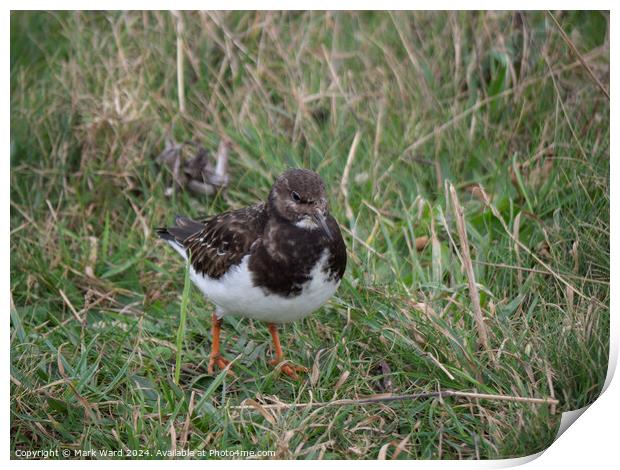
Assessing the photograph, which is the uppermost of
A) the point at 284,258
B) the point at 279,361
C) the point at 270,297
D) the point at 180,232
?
the point at 284,258

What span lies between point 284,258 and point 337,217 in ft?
4.35

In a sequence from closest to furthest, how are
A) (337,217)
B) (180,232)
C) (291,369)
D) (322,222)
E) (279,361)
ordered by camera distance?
1. (322,222)
2. (291,369)
3. (279,361)
4. (180,232)
5. (337,217)

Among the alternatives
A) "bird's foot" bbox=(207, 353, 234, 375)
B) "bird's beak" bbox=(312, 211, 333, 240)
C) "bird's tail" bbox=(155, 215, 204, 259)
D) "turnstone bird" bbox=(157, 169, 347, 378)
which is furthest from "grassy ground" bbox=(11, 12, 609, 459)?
"bird's beak" bbox=(312, 211, 333, 240)

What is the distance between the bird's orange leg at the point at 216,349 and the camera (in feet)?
15.4

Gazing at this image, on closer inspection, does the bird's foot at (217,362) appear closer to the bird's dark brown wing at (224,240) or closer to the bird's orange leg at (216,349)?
the bird's orange leg at (216,349)

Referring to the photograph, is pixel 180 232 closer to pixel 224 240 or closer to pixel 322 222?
pixel 224 240

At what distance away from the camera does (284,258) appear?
13.9 feet

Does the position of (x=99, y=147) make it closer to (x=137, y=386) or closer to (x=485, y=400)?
(x=137, y=386)

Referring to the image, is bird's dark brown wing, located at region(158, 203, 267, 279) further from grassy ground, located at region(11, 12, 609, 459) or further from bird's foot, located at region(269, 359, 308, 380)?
bird's foot, located at region(269, 359, 308, 380)

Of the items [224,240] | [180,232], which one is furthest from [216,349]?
[180,232]

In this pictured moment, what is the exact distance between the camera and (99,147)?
5.88 meters

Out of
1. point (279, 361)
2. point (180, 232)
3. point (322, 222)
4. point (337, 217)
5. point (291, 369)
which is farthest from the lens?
point (337, 217)

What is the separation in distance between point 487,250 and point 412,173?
95 centimetres

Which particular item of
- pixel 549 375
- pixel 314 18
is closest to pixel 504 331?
pixel 549 375
